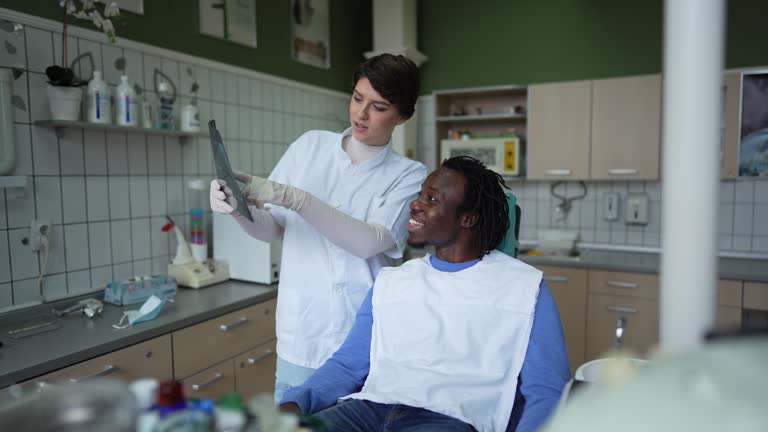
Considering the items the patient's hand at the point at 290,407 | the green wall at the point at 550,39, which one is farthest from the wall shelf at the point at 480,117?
the patient's hand at the point at 290,407

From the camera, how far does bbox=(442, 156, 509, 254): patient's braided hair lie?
5.04 feet

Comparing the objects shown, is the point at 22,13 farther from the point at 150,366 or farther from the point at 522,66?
the point at 522,66

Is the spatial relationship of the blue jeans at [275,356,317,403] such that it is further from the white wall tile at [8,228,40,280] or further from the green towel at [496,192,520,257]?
the white wall tile at [8,228,40,280]

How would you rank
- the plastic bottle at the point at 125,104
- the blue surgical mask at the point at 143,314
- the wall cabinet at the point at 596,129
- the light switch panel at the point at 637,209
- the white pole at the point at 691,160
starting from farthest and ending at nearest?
the light switch panel at the point at 637,209 → the wall cabinet at the point at 596,129 → the plastic bottle at the point at 125,104 → the blue surgical mask at the point at 143,314 → the white pole at the point at 691,160

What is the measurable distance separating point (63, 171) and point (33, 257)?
388mm

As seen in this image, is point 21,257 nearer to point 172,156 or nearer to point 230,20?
point 172,156

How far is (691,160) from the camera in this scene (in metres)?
0.40

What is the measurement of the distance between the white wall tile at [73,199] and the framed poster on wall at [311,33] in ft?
5.93

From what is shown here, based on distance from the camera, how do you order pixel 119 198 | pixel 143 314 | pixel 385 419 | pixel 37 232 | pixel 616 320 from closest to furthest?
pixel 385 419, pixel 143 314, pixel 37 232, pixel 119 198, pixel 616 320

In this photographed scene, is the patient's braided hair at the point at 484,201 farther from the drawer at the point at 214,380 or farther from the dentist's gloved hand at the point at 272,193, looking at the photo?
the drawer at the point at 214,380

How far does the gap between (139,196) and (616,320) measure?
2859mm

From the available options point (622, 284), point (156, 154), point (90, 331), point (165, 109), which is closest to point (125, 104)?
point (165, 109)

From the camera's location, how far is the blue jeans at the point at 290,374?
172cm

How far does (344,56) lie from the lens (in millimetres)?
4277
